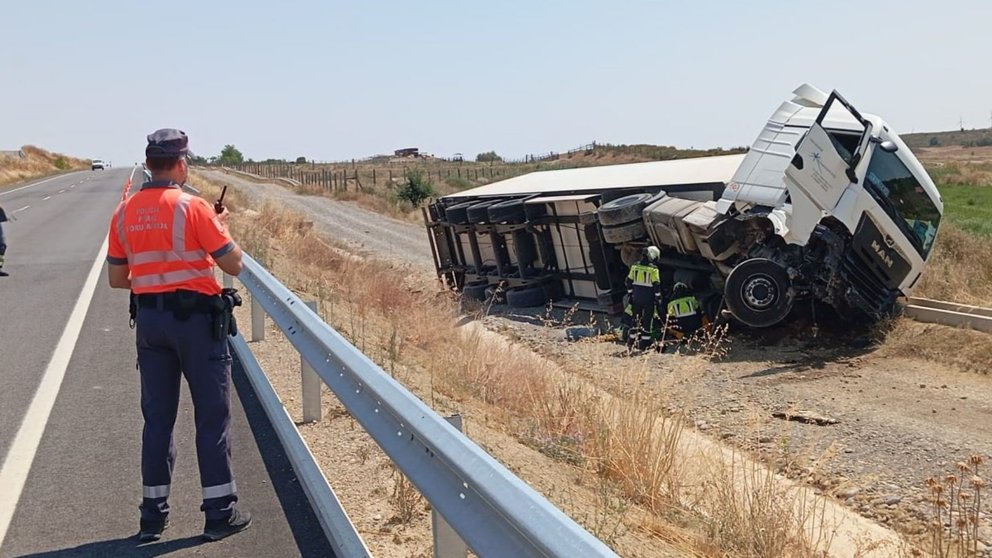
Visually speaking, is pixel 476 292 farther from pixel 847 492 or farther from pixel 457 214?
pixel 847 492

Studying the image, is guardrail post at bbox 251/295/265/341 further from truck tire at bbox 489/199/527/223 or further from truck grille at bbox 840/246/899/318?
truck tire at bbox 489/199/527/223

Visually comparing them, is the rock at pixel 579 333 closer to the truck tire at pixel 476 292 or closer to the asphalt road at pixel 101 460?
the truck tire at pixel 476 292

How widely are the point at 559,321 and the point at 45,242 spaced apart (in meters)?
11.3

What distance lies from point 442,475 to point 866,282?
10.5 metres

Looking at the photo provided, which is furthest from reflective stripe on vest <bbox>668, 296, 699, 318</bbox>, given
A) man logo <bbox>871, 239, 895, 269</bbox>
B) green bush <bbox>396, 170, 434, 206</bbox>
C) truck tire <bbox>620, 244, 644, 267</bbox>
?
green bush <bbox>396, 170, 434, 206</bbox>

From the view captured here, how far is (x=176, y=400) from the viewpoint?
180 inches

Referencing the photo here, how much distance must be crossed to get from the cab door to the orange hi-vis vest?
9.13 meters

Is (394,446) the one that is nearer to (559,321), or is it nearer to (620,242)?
(620,242)

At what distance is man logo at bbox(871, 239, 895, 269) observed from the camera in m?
12.4

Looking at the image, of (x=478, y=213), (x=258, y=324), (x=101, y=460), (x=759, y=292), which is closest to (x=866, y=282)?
(x=759, y=292)

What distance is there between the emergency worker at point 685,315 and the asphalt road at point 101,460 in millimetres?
7165

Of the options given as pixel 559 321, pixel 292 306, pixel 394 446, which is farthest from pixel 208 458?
pixel 559 321

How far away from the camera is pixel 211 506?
14.5 feet

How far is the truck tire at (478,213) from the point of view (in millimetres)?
18138
